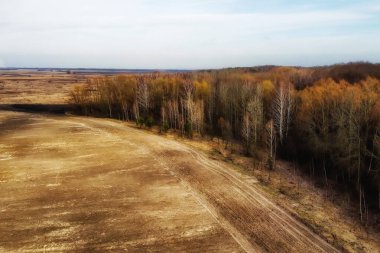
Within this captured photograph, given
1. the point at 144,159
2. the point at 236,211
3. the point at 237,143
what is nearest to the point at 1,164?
the point at 144,159

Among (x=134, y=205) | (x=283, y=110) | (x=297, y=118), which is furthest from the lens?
(x=283, y=110)

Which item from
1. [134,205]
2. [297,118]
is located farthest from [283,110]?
[134,205]

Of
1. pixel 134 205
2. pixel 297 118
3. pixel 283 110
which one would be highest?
pixel 283 110

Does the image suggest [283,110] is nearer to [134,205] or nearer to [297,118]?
[297,118]

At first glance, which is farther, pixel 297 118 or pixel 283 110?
pixel 283 110

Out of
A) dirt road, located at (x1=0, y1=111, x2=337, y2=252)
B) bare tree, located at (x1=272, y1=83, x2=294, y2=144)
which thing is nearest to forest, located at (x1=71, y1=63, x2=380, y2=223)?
bare tree, located at (x1=272, y1=83, x2=294, y2=144)

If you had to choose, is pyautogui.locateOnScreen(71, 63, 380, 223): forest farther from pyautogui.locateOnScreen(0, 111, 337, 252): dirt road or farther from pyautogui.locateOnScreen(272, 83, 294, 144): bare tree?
pyautogui.locateOnScreen(0, 111, 337, 252): dirt road

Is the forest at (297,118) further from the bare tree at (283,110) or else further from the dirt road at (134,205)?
the dirt road at (134,205)
